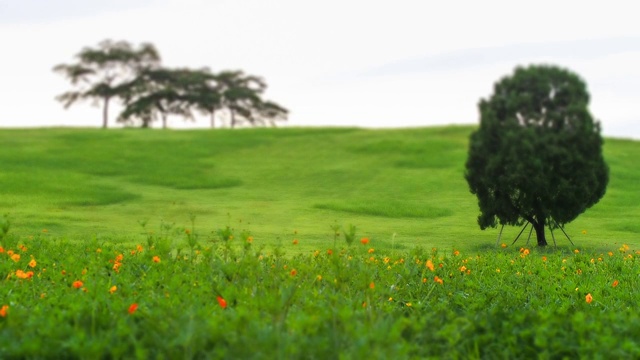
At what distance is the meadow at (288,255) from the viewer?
562 cm

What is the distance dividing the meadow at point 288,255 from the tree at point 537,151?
1185mm

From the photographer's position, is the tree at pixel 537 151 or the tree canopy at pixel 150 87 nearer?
the tree at pixel 537 151

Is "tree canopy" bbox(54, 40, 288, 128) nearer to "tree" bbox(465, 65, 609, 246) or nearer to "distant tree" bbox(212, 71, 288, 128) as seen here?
"distant tree" bbox(212, 71, 288, 128)

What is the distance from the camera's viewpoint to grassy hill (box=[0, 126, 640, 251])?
22297 mm

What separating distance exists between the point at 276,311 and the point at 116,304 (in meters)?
1.57

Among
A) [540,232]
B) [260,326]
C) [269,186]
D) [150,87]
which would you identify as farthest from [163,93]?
[260,326]

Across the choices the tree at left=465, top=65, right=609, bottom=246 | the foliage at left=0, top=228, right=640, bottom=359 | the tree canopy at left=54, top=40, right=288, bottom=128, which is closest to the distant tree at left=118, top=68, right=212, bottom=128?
the tree canopy at left=54, top=40, right=288, bottom=128

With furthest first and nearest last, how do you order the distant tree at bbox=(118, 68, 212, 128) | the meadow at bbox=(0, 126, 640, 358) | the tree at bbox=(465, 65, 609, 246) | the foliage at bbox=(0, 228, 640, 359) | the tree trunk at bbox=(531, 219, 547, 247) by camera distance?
the distant tree at bbox=(118, 68, 212, 128) → the tree trunk at bbox=(531, 219, 547, 247) → the tree at bbox=(465, 65, 609, 246) → the meadow at bbox=(0, 126, 640, 358) → the foliage at bbox=(0, 228, 640, 359)

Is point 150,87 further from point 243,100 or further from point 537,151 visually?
point 537,151

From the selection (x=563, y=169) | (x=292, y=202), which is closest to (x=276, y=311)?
(x=563, y=169)

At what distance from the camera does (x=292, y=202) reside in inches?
1136

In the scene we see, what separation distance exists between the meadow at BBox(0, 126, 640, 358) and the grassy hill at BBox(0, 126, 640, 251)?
12cm

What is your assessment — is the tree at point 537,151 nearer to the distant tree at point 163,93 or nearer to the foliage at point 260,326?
the foliage at point 260,326

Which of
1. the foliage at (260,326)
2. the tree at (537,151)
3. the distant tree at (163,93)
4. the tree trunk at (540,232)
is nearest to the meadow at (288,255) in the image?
the foliage at (260,326)
